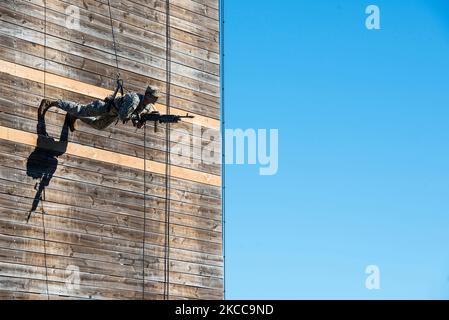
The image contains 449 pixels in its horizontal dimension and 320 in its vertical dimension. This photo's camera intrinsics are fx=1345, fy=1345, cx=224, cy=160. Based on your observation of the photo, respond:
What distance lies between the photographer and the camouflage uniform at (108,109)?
29.7m

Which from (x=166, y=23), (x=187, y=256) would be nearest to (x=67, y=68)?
(x=166, y=23)

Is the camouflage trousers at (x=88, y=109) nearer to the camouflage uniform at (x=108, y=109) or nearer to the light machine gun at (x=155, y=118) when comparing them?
the camouflage uniform at (x=108, y=109)

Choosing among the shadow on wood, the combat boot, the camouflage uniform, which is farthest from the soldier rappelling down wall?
the shadow on wood

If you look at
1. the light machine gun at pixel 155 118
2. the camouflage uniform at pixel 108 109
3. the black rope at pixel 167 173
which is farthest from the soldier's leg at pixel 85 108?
the black rope at pixel 167 173

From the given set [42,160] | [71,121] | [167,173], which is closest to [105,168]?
[71,121]

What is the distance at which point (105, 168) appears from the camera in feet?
104

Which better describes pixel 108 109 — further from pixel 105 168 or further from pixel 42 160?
pixel 105 168

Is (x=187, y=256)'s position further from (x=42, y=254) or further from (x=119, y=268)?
(x=42, y=254)

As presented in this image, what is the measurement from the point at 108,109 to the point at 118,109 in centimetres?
28

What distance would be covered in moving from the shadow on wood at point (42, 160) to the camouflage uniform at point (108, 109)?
0.73m

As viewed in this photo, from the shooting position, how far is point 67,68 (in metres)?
31.1
